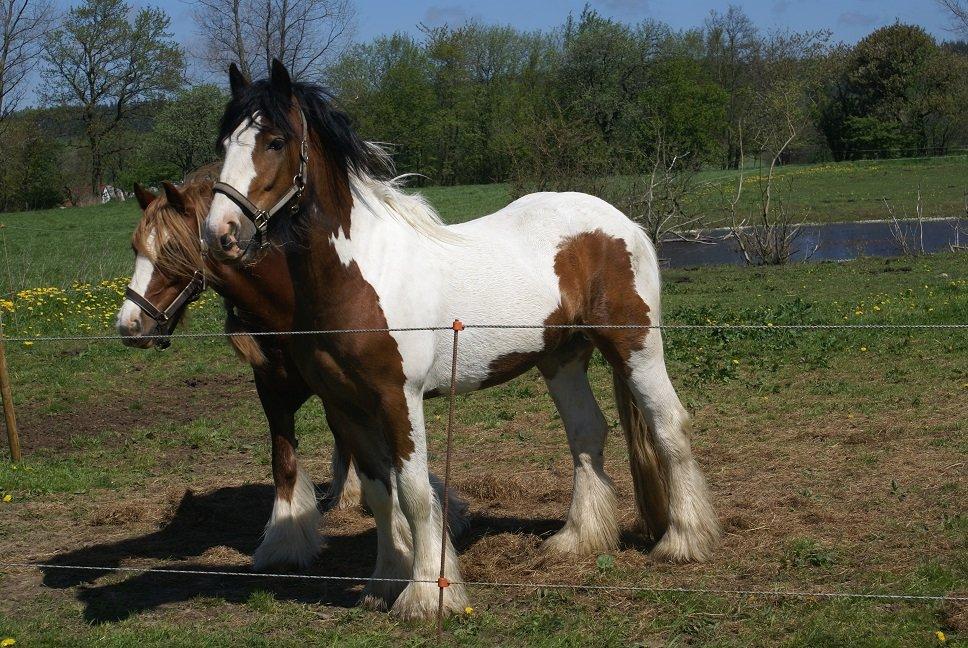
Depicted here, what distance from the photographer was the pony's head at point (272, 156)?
388cm

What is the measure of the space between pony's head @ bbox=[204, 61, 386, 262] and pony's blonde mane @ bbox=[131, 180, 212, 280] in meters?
0.92

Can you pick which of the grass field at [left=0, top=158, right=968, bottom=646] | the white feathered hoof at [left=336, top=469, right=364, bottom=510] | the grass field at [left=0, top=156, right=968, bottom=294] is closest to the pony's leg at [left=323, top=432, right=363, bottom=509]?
the white feathered hoof at [left=336, top=469, right=364, bottom=510]

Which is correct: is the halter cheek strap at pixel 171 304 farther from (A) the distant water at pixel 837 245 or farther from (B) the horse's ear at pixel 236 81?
(A) the distant water at pixel 837 245

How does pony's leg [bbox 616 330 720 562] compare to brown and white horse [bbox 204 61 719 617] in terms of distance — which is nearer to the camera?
brown and white horse [bbox 204 61 719 617]

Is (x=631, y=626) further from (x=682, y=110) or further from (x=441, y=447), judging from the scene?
(x=682, y=110)

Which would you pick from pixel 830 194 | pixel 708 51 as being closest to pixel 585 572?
pixel 830 194

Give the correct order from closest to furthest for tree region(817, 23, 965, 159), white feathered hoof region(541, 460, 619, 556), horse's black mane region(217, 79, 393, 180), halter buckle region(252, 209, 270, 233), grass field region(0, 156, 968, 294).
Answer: halter buckle region(252, 209, 270, 233), horse's black mane region(217, 79, 393, 180), white feathered hoof region(541, 460, 619, 556), grass field region(0, 156, 968, 294), tree region(817, 23, 965, 159)

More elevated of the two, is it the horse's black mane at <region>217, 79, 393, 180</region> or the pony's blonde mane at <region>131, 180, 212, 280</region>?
the horse's black mane at <region>217, 79, 393, 180</region>

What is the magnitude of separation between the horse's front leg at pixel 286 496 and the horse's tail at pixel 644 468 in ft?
6.24

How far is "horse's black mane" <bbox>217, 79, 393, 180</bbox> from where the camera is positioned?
161 inches

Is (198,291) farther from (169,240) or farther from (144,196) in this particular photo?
(144,196)

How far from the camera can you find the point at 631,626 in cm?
422

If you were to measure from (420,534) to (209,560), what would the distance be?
69.5 inches

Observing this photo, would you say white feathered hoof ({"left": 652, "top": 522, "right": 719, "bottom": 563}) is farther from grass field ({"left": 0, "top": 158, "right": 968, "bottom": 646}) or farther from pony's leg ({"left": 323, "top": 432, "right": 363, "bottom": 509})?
pony's leg ({"left": 323, "top": 432, "right": 363, "bottom": 509})
